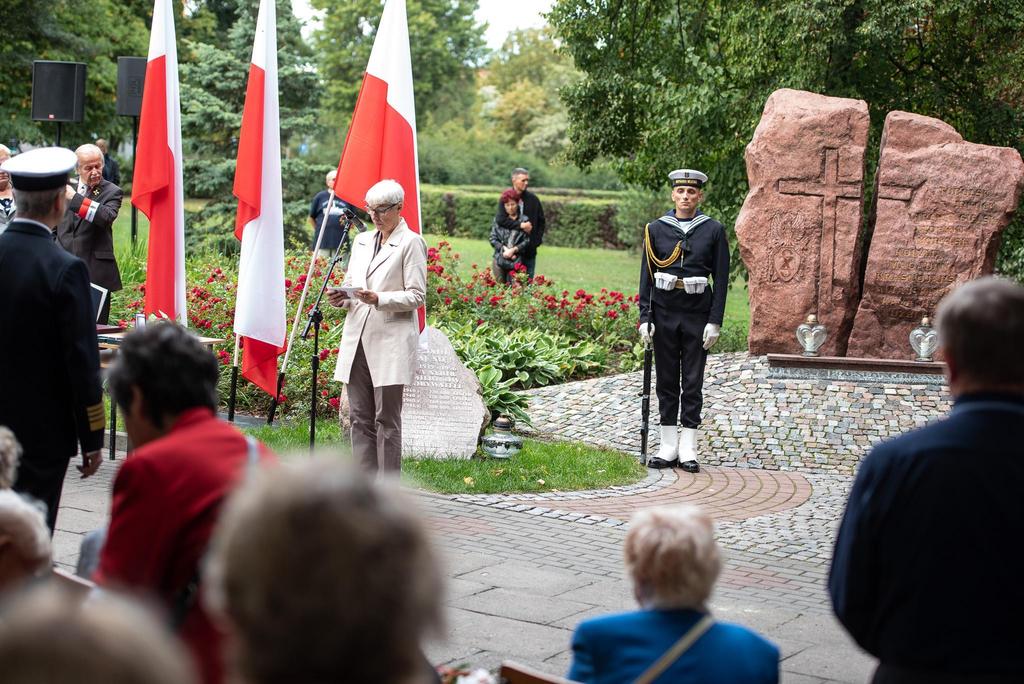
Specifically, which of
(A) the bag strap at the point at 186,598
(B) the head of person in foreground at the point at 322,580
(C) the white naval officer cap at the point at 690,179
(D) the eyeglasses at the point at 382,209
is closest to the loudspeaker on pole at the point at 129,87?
(C) the white naval officer cap at the point at 690,179

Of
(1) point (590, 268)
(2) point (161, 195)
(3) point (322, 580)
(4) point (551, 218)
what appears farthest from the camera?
(4) point (551, 218)

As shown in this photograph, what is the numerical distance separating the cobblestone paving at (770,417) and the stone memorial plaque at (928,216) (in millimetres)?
1303

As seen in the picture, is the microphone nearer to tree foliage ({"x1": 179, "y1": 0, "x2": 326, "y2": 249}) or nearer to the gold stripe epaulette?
the gold stripe epaulette

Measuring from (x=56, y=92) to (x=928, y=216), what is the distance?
10.5 meters

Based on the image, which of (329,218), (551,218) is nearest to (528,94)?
(551,218)

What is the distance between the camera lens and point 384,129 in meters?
8.70

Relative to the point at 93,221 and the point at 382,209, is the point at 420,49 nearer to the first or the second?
the point at 93,221

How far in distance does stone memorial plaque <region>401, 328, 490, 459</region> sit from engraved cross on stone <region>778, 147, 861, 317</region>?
13.8 feet

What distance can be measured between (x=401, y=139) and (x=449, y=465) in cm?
225

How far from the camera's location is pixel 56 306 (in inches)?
180

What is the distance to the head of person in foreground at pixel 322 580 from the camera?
1.45 meters

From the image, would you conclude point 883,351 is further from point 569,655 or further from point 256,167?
point 569,655

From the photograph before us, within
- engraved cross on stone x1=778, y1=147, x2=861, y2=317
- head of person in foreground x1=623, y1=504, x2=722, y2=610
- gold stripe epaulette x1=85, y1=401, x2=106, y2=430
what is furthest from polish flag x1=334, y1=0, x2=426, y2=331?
head of person in foreground x1=623, y1=504, x2=722, y2=610

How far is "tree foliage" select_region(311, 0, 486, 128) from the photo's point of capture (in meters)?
59.7
